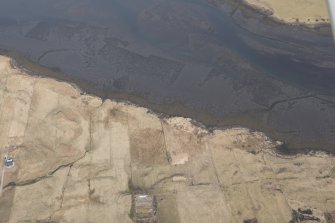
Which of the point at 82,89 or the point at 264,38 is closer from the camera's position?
the point at 82,89

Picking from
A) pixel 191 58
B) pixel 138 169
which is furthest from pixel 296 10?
pixel 138 169

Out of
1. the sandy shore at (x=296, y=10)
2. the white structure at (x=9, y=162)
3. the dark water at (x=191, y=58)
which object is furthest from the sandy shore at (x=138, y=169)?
the sandy shore at (x=296, y=10)

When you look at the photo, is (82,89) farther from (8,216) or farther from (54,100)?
(8,216)

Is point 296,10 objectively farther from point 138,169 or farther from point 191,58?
point 138,169

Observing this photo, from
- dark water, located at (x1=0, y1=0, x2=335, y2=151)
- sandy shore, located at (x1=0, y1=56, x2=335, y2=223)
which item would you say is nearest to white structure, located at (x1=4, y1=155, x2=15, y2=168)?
sandy shore, located at (x1=0, y1=56, x2=335, y2=223)

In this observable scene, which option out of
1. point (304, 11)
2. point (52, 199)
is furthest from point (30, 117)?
point (304, 11)

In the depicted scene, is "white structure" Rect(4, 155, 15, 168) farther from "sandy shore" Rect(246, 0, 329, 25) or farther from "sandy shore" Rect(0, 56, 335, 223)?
"sandy shore" Rect(246, 0, 329, 25)
